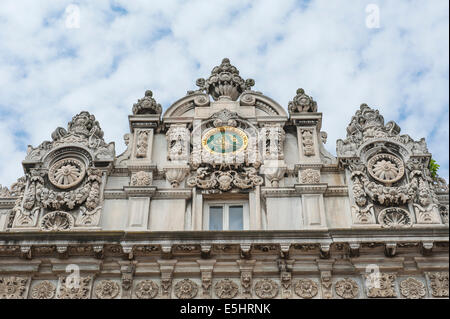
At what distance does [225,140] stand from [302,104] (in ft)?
9.14

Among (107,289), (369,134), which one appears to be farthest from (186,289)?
(369,134)

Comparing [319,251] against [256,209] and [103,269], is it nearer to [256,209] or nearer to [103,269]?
A: [256,209]

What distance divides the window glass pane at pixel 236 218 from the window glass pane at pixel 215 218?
0.96 feet

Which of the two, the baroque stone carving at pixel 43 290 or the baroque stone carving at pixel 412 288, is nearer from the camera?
the baroque stone carving at pixel 412 288

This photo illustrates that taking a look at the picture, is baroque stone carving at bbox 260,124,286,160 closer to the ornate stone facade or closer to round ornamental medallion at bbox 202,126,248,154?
the ornate stone facade

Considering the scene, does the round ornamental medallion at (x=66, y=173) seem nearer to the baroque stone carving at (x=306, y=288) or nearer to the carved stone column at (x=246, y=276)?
the carved stone column at (x=246, y=276)

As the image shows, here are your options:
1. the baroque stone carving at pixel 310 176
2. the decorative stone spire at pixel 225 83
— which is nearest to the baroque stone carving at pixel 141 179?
the decorative stone spire at pixel 225 83

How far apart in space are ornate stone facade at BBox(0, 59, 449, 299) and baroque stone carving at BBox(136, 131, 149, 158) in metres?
0.04

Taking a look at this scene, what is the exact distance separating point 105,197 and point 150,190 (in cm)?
135

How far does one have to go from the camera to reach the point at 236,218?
17812 mm

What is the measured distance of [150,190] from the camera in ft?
58.0

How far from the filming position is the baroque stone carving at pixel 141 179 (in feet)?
59.1

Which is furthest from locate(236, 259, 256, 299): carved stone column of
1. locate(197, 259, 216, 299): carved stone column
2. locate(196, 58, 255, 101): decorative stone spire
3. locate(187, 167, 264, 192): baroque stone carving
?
locate(196, 58, 255, 101): decorative stone spire
